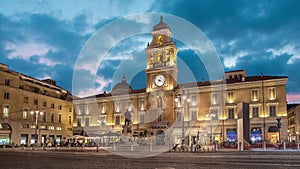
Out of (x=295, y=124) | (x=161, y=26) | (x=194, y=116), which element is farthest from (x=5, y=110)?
(x=295, y=124)

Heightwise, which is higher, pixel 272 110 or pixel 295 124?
pixel 272 110

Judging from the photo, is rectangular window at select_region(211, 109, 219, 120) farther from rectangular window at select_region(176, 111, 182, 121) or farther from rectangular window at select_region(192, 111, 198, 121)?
rectangular window at select_region(176, 111, 182, 121)

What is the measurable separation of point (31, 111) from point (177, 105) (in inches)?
1009

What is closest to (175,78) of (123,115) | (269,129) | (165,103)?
(165,103)

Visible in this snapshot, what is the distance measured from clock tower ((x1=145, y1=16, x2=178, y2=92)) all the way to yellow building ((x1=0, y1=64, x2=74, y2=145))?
22.1 meters

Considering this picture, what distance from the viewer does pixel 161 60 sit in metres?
62.5

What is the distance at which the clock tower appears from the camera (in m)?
60.4

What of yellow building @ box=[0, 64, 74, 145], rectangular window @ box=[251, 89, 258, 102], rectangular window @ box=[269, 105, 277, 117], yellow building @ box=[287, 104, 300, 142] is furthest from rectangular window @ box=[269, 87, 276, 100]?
yellow building @ box=[0, 64, 74, 145]

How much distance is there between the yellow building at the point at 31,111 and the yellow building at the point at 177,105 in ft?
16.1

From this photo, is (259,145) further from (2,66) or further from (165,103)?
(2,66)

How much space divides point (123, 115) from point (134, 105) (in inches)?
125

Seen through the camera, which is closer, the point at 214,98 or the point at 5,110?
the point at 214,98

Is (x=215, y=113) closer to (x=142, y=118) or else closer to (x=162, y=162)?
(x=142, y=118)

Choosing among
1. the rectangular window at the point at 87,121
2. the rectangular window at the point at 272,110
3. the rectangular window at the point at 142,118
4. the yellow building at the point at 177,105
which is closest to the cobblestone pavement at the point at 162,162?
the yellow building at the point at 177,105
